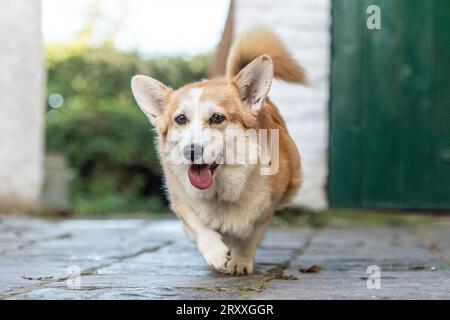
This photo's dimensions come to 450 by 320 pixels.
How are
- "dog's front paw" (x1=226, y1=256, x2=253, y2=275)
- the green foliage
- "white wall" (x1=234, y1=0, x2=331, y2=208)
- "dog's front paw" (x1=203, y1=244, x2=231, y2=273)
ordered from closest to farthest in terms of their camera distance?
"dog's front paw" (x1=203, y1=244, x2=231, y2=273), "dog's front paw" (x1=226, y1=256, x2=253, y2=275), "white wall" (x1=234, y1=0, x2=331, y2=208), the green foliage

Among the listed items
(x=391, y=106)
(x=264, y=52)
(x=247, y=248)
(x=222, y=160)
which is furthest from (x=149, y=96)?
(x=391, y=106)

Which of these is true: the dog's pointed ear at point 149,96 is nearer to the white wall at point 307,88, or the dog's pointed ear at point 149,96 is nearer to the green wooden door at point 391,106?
the white wall at point 307,88

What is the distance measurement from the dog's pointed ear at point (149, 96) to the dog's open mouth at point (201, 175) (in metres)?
0.46

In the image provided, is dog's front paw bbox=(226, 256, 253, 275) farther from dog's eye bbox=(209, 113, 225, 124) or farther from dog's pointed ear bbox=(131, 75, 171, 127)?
dog's pointed ear bbox=(131, 75, 171, 127)

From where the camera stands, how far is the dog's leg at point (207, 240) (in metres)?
3.45

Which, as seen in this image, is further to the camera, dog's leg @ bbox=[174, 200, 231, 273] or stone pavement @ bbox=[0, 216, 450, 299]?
dog's leg @ bbox=[174, 200, 231, 273]

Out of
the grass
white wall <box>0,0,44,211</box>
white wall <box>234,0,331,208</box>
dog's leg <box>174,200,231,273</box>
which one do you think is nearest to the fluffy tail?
dog's leg <box>174,200,231,273</box>

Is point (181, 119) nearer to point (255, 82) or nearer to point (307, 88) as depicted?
point (255, 82)

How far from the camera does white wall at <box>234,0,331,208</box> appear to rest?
7.07m

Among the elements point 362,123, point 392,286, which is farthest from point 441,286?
point 362,123

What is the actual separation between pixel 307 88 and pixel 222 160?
3.67 m

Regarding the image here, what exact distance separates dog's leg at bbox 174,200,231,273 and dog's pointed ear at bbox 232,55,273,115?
0.55 m

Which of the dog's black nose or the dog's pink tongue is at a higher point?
the dog's black nose
